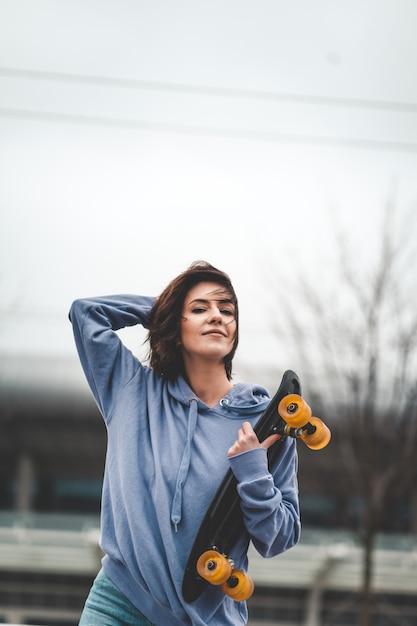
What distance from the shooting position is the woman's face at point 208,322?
205cm

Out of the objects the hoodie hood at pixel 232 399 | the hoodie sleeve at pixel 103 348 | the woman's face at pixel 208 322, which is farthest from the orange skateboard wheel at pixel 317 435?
the hoodie sleeve at pixel 103 348

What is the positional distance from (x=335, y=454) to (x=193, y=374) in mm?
6176

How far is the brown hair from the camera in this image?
2.11 metres

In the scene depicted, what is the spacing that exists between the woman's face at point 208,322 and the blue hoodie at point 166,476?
10 cm

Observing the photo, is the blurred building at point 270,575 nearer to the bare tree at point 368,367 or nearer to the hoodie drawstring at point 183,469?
the bare tree at point 368,367

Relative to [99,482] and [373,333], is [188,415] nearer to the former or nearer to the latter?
[373,333]

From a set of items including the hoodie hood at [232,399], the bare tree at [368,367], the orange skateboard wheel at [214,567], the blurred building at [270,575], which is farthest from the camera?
the blurred building at [270,575]

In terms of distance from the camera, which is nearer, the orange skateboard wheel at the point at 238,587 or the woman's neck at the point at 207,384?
the orange skateboard wheel at the point at 238,587

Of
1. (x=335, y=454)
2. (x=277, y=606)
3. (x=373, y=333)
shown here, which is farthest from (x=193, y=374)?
(x=277, y=606)

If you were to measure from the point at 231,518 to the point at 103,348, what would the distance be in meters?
0.52

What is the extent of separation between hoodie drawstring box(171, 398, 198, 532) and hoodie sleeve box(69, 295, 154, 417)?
0.19m

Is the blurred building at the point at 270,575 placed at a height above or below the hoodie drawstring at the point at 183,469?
below

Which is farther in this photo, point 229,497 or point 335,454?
point 335,454

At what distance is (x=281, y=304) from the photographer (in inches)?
310
